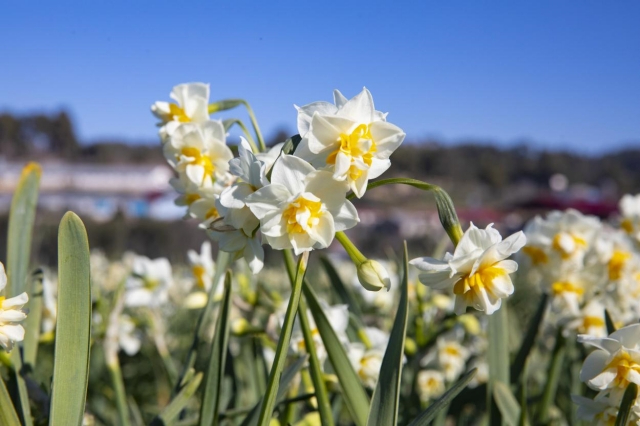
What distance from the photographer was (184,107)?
1.07 meters

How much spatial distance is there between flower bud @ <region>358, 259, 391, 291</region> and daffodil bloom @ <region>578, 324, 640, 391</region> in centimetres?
30

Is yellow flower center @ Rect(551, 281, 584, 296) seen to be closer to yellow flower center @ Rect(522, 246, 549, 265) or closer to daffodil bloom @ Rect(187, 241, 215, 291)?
yellow flower center @ Rect(522, 246, 549, 265)

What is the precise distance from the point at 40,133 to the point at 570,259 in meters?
29.7

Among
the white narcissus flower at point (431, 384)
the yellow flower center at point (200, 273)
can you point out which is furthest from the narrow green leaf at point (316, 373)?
the white narcissus flower at point (431, 384)

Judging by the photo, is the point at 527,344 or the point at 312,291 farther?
the point at 527,344

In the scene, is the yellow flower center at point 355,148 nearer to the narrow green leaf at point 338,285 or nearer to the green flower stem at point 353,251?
the green flower stem at point 353,251

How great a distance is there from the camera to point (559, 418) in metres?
1.82

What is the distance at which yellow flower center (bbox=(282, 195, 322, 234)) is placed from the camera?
74 cm

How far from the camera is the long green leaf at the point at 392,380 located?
32.6 inches

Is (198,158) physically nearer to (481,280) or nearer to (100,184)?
(481,280)

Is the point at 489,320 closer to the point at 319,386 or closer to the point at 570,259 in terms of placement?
the point at 570,259

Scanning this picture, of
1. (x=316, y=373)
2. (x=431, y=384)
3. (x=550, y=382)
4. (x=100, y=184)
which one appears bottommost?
(x=100, y=184)

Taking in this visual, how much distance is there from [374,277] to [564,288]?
0.90m

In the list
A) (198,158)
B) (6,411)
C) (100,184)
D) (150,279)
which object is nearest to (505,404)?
(198,158)
